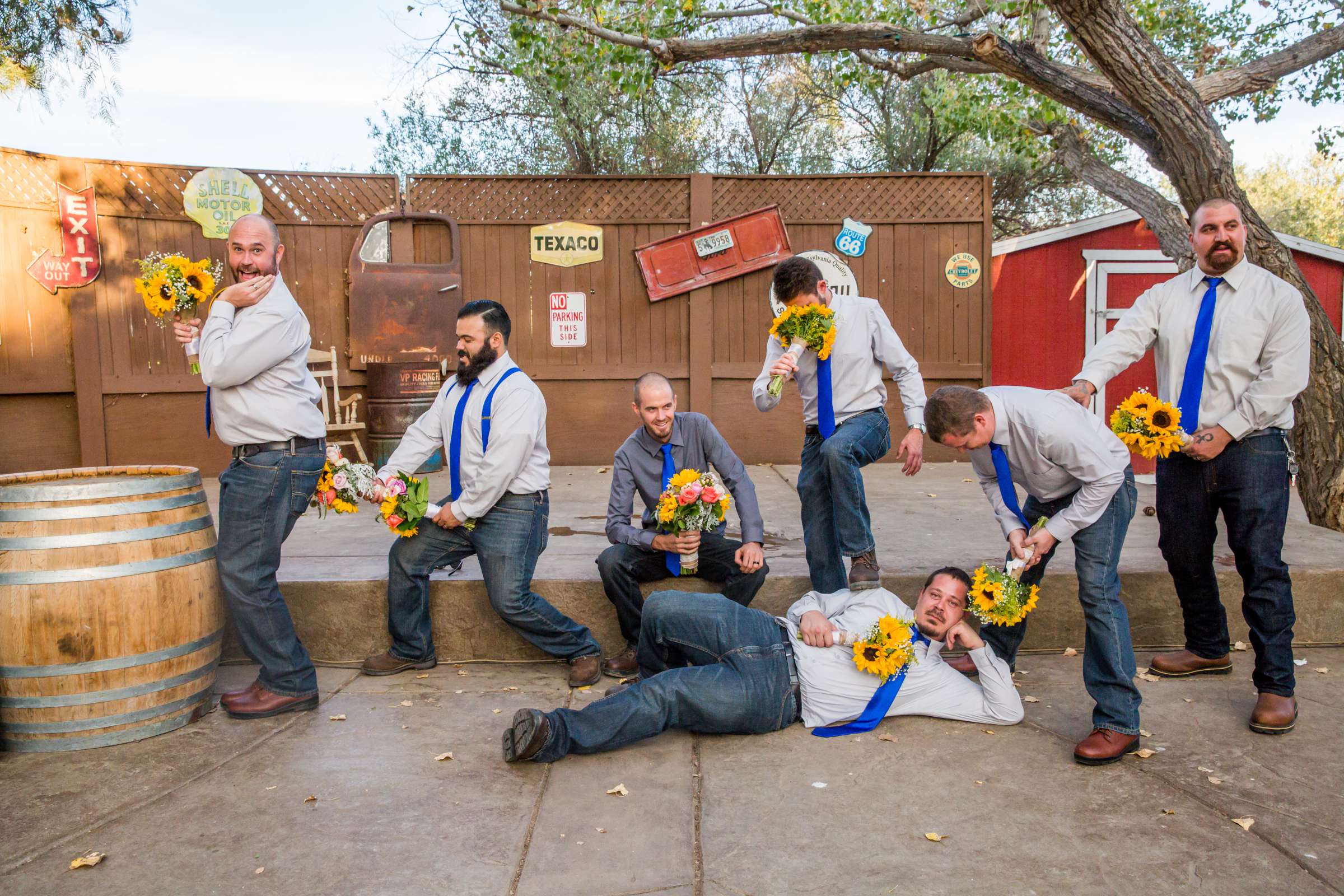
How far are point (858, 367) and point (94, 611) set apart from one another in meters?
3.53

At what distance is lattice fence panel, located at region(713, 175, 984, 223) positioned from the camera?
31.9 ft

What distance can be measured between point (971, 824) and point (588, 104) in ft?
42.7

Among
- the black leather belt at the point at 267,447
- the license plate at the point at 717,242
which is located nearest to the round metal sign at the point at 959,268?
the license plate at the point at 717,242

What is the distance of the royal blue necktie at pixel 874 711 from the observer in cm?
379

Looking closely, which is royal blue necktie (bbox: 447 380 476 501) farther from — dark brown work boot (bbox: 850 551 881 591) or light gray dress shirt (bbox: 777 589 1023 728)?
dark brown work boot (bbox: 850 551 881 591)

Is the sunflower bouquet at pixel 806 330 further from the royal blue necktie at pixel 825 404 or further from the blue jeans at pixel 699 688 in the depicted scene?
the blue jeans at pixel 699 688

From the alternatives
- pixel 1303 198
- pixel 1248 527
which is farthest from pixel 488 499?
pixel 1303 198

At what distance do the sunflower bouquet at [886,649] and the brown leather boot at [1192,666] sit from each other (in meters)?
1.55

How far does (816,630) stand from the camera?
3.81 meters

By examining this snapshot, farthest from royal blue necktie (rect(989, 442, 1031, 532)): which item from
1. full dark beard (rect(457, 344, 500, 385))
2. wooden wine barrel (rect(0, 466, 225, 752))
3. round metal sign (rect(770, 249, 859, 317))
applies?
round metal sign (rect(770, 249, 859, 317))

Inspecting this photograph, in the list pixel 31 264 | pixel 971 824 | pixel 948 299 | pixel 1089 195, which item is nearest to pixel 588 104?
pixel 948 299

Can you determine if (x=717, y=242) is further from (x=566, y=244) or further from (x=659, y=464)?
(x=659, y=464)

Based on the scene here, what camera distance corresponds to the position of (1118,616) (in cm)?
368

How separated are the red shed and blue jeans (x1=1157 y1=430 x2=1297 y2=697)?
677 cm
